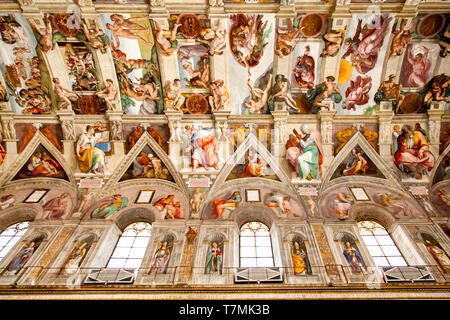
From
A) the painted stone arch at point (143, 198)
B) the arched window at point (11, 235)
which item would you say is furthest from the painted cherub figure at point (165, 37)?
the arched window at point (11, 235)

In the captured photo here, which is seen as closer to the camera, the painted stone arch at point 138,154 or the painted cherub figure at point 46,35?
the painted cherub figure at point 46,35

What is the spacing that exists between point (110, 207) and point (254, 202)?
5684 mm

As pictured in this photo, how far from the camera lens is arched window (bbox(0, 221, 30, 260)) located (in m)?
10.3

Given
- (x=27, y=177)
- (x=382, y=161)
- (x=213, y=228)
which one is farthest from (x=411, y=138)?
(x=27, y=177)

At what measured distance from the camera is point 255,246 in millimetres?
10484

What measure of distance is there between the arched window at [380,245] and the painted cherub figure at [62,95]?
12.7 meters

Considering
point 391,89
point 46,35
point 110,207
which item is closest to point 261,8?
point 391,89

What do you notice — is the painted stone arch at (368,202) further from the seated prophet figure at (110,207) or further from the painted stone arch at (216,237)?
the seated prophet figure at (110,207)

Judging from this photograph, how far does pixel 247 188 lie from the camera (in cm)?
1246

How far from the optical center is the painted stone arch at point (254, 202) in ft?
36.8

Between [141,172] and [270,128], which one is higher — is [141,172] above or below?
below

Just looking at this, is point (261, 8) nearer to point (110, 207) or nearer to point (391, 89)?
point (391, 89)

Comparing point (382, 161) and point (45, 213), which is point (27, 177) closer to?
point (45, 213)
